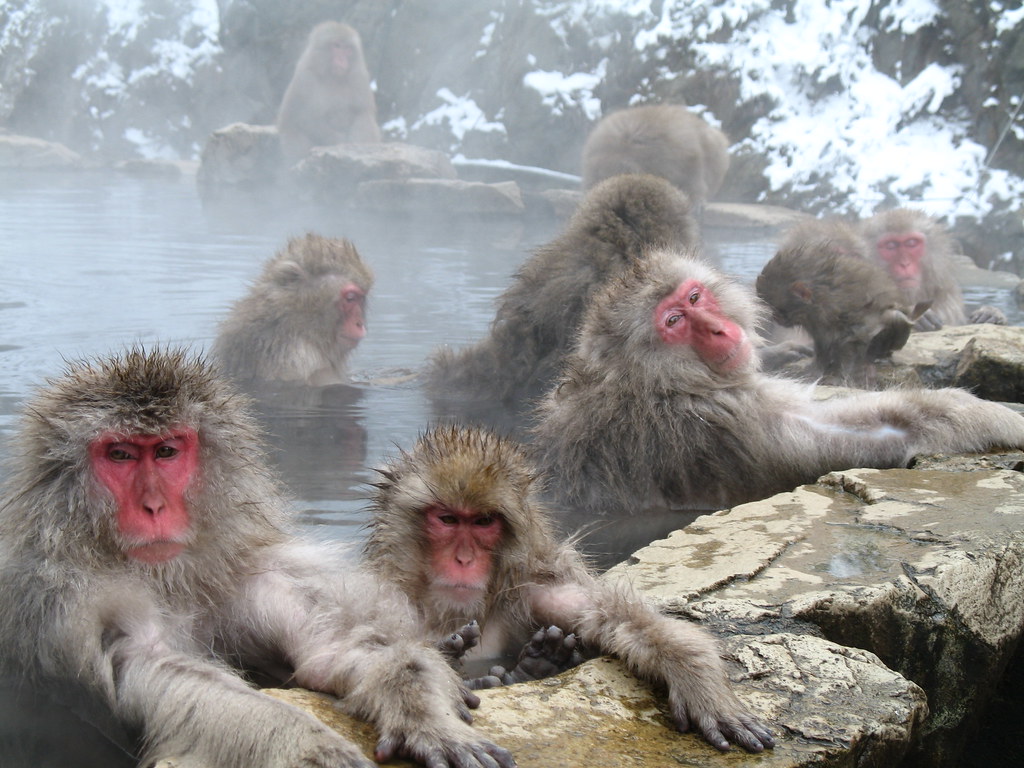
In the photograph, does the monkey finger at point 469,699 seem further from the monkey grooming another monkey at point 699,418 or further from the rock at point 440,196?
the rock at point 440,196

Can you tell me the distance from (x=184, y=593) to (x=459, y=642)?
0.63m

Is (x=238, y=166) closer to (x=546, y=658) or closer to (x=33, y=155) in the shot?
(x=33, y=155)

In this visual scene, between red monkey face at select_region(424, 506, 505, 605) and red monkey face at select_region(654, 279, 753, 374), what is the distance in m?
1.42

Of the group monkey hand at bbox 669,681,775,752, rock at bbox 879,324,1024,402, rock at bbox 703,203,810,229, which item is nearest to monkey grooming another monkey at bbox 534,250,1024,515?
rock at bbox 879,324,1024,402

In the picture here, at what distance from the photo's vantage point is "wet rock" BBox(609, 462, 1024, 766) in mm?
2695

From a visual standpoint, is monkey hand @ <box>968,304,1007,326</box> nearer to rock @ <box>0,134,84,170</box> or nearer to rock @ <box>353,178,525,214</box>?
rock @ <box>353,178,525,214</box>

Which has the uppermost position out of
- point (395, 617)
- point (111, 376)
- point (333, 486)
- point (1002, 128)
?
point (1002, 128)

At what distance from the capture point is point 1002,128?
11.9 m

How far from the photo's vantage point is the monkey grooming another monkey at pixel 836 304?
18.3ft

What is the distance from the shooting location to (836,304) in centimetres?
562

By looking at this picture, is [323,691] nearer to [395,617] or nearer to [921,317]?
[395,617]

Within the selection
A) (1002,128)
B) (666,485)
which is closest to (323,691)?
(666,485)

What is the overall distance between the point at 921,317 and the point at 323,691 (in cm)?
527

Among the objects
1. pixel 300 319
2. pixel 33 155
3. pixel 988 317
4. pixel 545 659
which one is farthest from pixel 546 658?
pixel 33 155
